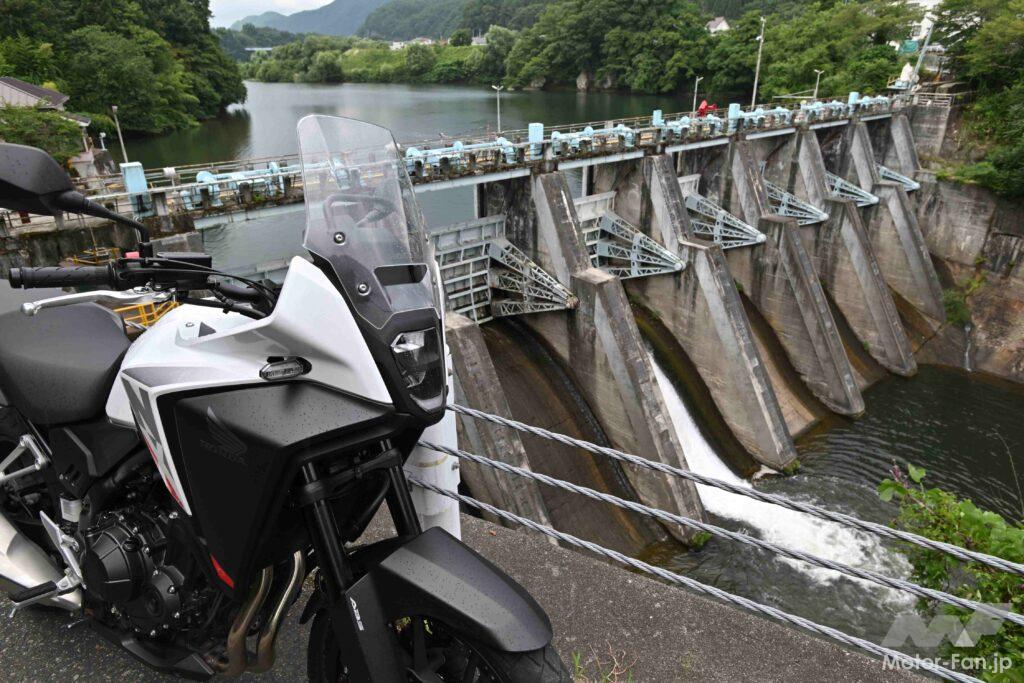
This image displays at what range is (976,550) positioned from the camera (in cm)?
363

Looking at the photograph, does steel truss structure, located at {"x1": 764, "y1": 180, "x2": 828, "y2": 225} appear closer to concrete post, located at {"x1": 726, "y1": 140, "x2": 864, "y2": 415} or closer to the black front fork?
concrete post, located at {"x1": 726, "y1": 140, "x2": 864, "y2": 415}

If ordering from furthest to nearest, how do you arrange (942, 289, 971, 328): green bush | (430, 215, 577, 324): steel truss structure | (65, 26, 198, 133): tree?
(65, 26, 198, 133): tree → (942, 289, 971, 328): green bush → (430, 215, 577, 324): steel truss structure

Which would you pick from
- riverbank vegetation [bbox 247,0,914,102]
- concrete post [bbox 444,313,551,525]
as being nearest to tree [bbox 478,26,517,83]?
riverbank vegetation [bbox 247,0,914,102]

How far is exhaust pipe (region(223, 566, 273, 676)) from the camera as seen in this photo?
1850 millimetres

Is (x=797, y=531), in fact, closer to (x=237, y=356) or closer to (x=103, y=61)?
(x=237, y=356)

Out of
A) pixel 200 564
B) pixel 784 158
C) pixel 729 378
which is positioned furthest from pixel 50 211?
pixel 784 158

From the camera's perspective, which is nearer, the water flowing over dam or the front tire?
the front tire

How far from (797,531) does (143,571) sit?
39.1 ft

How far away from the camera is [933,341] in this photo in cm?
1948

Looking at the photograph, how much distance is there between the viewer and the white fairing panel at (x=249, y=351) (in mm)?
1429

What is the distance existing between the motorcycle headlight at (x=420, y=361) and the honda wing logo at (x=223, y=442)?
0.44m

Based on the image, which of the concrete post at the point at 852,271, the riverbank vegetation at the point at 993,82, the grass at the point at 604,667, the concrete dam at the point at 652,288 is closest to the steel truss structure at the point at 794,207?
the concrete dam at the point at 652,288

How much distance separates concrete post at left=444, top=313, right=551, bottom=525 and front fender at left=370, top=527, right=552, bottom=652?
7.50 metres

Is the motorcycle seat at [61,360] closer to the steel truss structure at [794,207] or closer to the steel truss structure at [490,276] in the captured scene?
the steel truss structure at [490,276]
